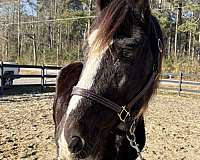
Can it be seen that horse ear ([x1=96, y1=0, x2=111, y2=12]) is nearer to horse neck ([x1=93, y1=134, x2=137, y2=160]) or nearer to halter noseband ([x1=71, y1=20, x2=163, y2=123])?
halter noseband ([x1=71, y1=20, x2=163, y2=123])

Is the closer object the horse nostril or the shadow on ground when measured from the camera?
the horse nostril

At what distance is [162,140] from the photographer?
6.38 metres

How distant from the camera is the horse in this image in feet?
5.60

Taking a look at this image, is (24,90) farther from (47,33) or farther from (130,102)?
(47,33)

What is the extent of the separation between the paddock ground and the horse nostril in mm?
3552

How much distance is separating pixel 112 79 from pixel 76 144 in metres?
0.41

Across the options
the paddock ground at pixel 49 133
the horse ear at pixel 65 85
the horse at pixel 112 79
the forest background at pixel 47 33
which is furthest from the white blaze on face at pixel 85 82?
the forest background at pixel 47 33

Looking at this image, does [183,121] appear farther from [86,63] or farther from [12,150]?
[86,63]

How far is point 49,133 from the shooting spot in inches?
254

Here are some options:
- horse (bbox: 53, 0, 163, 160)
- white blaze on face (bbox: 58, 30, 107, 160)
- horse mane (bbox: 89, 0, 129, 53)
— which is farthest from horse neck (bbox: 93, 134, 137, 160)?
horse mane (bbox: 89, 0, 129, 53)

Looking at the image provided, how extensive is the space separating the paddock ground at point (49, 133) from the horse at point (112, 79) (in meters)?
3.39

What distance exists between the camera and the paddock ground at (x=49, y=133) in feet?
17.7

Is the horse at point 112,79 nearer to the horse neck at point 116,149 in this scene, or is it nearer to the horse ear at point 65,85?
the horse neck at point 116,149

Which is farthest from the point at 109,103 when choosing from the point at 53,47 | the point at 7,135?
the point at 53,47
